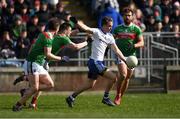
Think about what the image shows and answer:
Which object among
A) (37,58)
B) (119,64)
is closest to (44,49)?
(37,58)

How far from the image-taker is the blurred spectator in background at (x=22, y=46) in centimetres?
2730

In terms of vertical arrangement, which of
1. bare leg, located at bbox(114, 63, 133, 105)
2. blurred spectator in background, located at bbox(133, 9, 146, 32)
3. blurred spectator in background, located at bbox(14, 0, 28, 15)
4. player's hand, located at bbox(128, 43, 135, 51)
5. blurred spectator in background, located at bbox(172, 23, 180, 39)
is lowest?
bare leg, located at bbox(114, 63, 133, 105)

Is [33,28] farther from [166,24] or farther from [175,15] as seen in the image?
[175,15]

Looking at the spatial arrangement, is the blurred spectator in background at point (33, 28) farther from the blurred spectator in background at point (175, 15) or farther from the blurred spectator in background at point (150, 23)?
the blurred spectator in background at point (175, 15)

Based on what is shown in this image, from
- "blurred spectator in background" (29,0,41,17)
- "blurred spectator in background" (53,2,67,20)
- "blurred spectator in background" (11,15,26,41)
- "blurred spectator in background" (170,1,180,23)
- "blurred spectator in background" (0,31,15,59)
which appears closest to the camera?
"blurred spectator in background" (0,31,15,59)

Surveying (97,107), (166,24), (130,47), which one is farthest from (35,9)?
(97,107)

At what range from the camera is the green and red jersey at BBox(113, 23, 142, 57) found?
72.7 feet

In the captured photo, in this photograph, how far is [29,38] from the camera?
93.2ft

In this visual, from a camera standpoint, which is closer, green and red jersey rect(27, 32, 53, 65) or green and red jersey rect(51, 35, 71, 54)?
green and red jersey rect(27, 32, 53, 65)

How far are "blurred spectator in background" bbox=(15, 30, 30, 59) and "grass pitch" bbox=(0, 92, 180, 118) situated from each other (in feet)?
7.48

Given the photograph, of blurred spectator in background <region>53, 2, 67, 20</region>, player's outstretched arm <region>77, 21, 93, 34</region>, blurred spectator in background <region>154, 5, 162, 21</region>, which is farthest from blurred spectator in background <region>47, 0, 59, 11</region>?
player's outstretched arm <region>77, 21, 93, 34</region>

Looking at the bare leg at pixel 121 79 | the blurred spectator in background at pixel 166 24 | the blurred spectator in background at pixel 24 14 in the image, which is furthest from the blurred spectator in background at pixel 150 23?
the bare leg at pixel 121 79

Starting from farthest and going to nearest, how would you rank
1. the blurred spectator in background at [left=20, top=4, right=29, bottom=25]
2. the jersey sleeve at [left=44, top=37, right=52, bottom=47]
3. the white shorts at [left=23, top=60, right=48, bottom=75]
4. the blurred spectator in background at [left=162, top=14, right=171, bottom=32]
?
the blurred spectator in background at [left=162, top=14, right=171, bottom=32] → the blurred spectator in background at [left=20, top=4, right=29, bottom=25] → the white shorts at [left=23, top=60, right=48, bottom=75] → the jersey sleeve at [left=44, top=37, right=52, bottom=47]

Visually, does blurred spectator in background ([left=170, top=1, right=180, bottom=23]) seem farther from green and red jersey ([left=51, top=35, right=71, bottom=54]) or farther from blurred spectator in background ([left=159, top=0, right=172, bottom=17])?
green and red jersey ([left=51, top=35, right=71, bottom=54])
